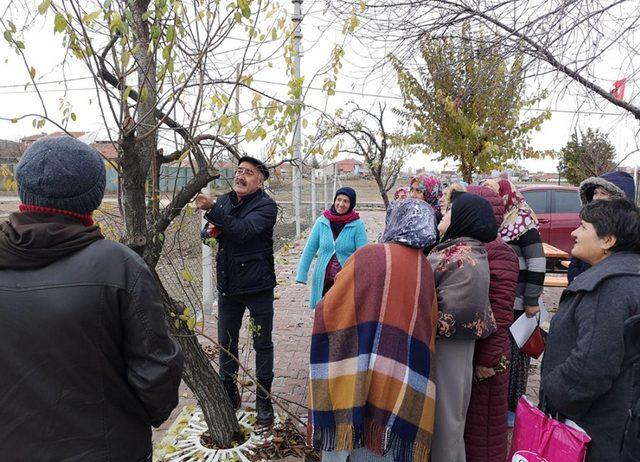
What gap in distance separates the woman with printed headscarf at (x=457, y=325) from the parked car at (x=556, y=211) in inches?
323

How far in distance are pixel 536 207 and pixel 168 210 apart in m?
9.31

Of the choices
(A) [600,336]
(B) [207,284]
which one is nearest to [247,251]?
(A) [600,336]

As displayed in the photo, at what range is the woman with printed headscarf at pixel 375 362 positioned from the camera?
1955 mm

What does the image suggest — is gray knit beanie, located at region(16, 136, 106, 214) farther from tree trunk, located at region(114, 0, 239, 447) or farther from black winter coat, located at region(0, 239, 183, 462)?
tree trunk, located at region(114, 0, 239, 447)

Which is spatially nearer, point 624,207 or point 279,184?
point 624,207

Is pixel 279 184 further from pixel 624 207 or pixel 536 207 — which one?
pixel 536 207

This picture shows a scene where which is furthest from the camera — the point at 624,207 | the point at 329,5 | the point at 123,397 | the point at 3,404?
the point at 329,5

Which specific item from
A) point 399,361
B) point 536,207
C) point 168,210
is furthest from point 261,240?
point 536,207

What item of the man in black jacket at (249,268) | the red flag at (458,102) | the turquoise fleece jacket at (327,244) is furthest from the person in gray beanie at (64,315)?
the red flag at (458,102)

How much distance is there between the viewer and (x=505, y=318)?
2.46m

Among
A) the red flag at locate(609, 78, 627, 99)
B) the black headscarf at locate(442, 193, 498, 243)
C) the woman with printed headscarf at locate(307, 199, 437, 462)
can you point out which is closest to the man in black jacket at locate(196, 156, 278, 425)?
the woman with printed headscarf at locate(307, 199, 437, 462)

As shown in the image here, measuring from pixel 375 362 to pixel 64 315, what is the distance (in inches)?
47.6

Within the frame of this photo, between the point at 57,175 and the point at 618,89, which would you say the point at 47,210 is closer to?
the point at 57,175

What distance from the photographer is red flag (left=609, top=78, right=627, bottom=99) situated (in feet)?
8.69
